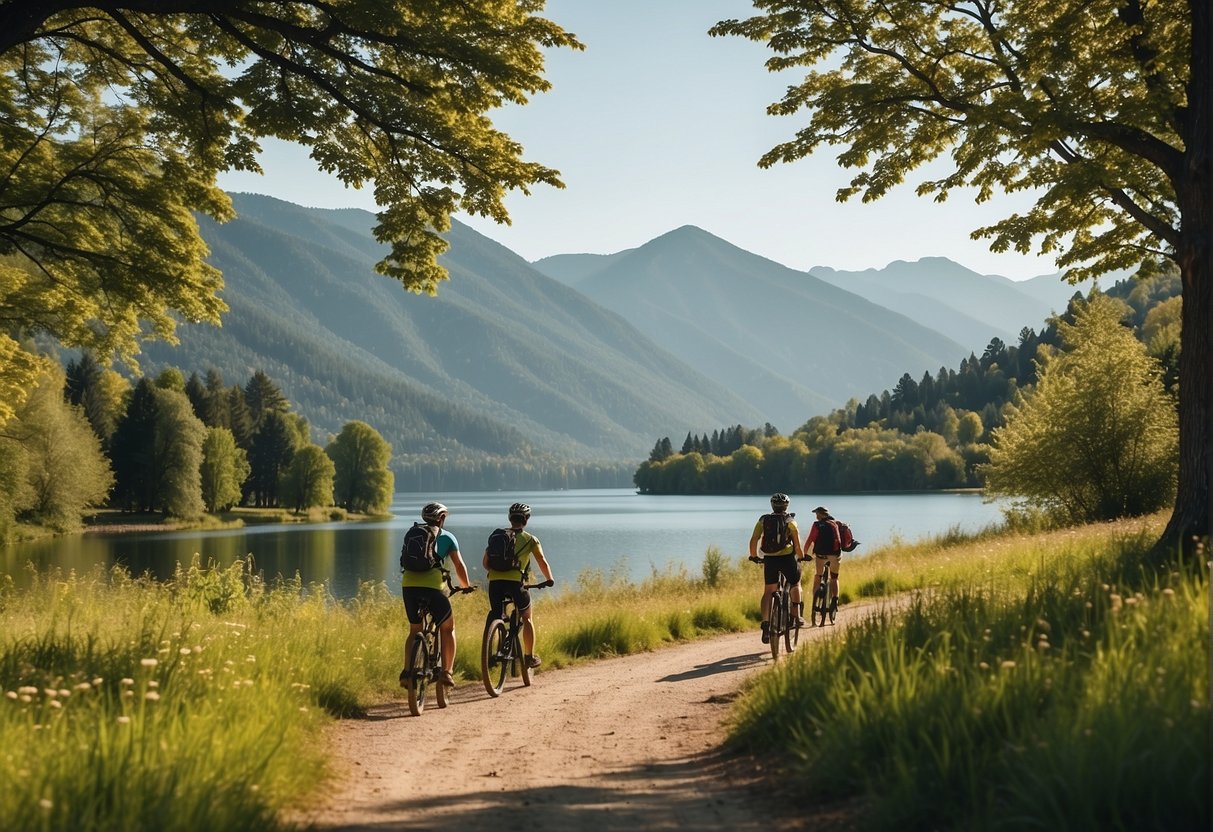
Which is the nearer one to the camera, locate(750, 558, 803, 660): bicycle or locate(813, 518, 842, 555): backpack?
locate(750, 558, 803, 660): bicycle

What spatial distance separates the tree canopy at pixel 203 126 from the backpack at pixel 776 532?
570cm

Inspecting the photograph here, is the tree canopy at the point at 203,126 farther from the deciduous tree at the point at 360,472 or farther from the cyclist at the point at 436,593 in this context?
the deciduous tree at the point at 360,472

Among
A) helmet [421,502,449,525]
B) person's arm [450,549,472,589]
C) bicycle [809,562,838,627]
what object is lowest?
bicycle [809,562,838,627]

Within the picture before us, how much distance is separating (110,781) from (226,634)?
5577mm

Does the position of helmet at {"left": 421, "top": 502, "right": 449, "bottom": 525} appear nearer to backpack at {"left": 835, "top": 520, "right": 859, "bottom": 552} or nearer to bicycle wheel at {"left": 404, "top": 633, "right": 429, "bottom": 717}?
bicycle wheel at {"left": 404, "top": 633, "right": 429, "bottom": 717}

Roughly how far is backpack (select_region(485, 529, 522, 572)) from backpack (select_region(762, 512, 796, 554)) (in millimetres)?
3906

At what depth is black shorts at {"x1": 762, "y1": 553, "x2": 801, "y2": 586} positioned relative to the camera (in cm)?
1445

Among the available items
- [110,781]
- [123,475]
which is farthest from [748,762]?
[123,475]

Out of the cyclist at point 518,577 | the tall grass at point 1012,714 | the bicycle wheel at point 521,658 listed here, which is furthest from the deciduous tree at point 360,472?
the tall grass at point 1012,714

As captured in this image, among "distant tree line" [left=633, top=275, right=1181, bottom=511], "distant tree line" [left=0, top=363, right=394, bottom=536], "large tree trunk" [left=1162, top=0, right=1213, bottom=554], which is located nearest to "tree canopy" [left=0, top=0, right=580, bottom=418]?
"large tree trunk" [left=1162, top=0, right=1213, bottom=554]

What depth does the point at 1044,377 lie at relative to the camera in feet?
128

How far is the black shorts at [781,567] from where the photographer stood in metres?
14.4

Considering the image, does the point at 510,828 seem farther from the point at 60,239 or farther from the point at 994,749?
the point at 60,239

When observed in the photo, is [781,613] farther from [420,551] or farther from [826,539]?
[420,551]
